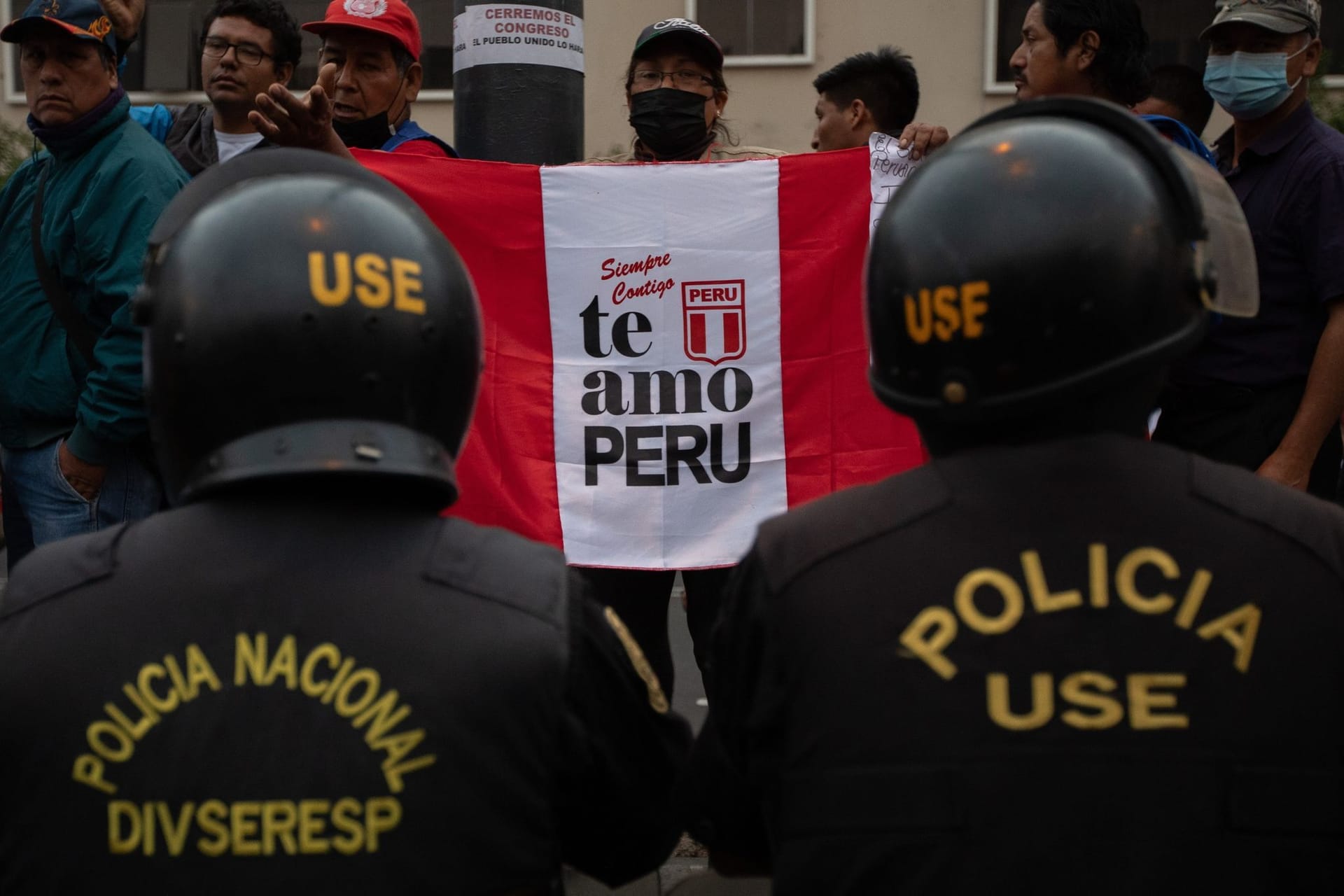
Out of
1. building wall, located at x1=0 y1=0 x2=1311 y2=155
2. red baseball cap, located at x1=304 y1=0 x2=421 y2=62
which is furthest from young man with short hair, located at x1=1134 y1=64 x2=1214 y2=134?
building wall, located at x1=0 y1=0 x2=1311 y2=155

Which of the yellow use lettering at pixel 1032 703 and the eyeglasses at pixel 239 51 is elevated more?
the eyeglasses at pixel 239 51

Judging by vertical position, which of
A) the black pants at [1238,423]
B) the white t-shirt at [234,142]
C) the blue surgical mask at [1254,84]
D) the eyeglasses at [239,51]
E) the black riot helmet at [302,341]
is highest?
the eyeglasses at [239,51]

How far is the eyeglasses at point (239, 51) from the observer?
493 cm

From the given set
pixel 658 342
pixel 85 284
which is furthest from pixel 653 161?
pixel 85 284

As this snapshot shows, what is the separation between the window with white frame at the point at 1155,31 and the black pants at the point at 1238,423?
45.4 feet

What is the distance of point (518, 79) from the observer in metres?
4.57

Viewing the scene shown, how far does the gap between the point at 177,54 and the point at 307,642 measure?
18.1 meters

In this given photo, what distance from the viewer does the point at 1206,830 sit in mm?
1598

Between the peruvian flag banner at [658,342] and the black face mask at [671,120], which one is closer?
the peruvian flag banner at [658,342]

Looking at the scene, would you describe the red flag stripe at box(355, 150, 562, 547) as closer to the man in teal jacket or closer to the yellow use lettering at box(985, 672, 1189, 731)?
the man in teal jacket

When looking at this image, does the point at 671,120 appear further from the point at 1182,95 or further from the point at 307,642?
the point at 307,642

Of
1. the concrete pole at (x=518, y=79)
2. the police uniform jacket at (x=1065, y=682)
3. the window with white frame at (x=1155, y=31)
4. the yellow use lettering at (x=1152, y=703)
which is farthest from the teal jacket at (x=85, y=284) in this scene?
the window with white frame at (x=1155, y=31)

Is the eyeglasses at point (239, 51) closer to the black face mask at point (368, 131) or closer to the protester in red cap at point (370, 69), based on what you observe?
the protester in red cap at point (370, 69)

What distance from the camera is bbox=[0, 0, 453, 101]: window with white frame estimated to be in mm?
17688
